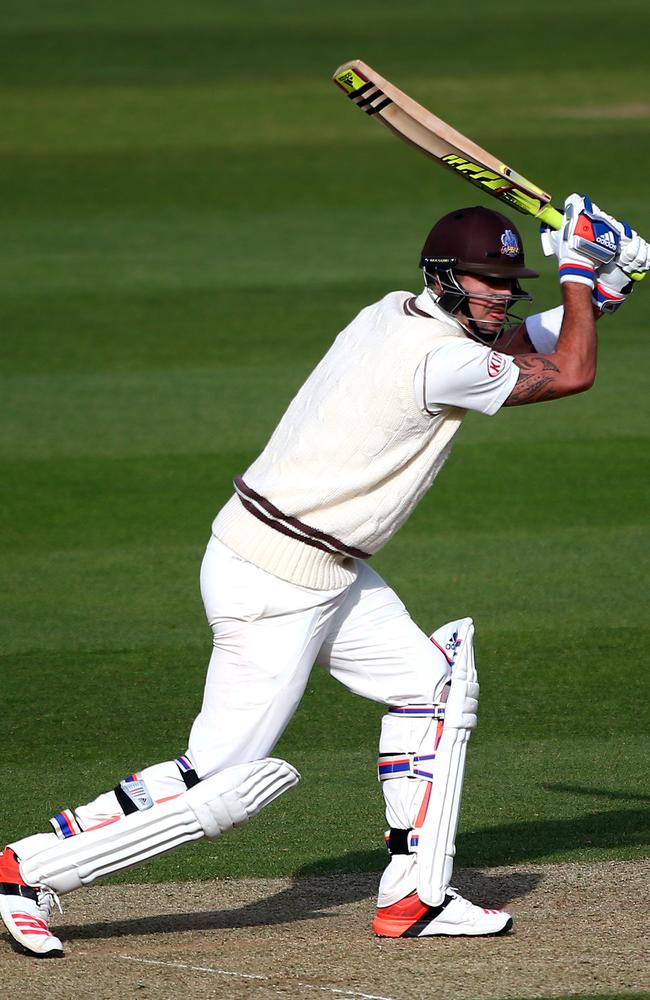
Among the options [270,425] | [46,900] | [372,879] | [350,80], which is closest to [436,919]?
[372,879]

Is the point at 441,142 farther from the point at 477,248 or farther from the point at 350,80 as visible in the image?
the point at 477,248

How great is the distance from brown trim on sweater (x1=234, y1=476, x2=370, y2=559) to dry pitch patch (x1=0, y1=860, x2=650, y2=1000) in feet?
3.24

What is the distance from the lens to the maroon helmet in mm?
4207

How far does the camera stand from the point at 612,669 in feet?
21.0

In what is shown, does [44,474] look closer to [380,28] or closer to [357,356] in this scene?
[357,356]

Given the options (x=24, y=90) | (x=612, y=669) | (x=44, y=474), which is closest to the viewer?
(x=612, y=669)

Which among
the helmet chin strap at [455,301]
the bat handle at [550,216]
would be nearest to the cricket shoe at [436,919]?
the helmet chin strap at [455,301]

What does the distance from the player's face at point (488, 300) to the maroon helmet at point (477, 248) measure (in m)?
0.03

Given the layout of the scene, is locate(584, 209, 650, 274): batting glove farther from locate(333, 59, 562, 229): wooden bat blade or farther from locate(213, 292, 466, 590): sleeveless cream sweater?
locate(213, 292, 466, 590): sleeveless cream sweater

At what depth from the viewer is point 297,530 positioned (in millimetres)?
4219

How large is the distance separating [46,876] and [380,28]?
21.6 metres

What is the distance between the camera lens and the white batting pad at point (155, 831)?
406cm

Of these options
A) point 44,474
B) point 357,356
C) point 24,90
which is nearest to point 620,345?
point 44,474

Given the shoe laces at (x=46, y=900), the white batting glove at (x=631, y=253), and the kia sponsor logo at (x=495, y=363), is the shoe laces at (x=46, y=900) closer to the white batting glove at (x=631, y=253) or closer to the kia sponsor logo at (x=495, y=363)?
the kia sponsor logo at (x=495, y=363)
